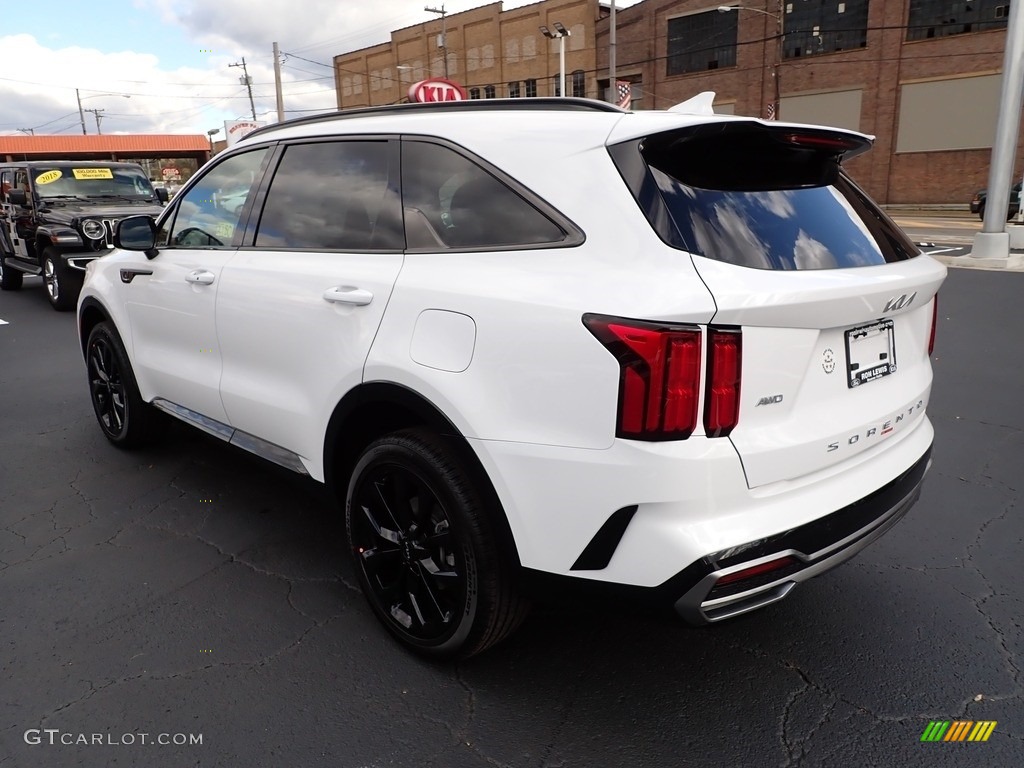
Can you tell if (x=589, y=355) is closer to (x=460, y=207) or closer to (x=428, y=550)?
(x=460, y=207)

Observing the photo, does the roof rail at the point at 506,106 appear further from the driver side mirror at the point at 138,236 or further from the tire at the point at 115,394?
the tire at the point at 115,394

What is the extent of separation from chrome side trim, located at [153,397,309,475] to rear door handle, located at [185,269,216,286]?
2.11 feet

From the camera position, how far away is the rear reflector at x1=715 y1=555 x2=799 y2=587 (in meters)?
1.96

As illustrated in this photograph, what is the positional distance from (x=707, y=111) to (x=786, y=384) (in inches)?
39.4

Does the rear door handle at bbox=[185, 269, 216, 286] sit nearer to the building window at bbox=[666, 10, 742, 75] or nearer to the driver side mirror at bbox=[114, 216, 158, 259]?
the driver side mirror at bbox=[114, 216, 158, 259]

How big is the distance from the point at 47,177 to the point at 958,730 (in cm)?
1234

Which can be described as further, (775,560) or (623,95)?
(623,95)

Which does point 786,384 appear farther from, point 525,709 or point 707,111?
point 525,709

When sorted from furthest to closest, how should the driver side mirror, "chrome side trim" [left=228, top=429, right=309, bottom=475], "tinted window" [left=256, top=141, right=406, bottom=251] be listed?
the driver side mirror
"chrome side trim" [left=228, top=429, right=309, bottom=475]
"tinted window" [left=256, top=141, right=406, bottom=251]

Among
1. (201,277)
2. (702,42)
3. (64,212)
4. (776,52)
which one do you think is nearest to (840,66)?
(776,52)

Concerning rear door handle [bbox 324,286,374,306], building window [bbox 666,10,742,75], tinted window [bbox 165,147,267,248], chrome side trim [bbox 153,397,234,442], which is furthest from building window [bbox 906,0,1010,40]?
rear door handle [bbox 324,286,374,306]

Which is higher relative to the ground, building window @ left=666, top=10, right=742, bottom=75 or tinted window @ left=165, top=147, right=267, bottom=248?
building window @ left=666, top=10, right=742, bottom=75

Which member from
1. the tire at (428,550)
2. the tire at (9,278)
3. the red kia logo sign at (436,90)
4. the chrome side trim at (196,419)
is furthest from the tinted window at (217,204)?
the tire at (9,278)

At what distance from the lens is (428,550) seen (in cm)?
255
